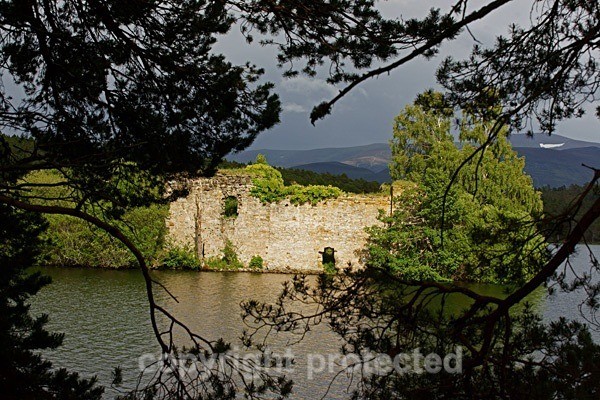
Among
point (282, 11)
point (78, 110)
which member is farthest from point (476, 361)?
point (78, 110)

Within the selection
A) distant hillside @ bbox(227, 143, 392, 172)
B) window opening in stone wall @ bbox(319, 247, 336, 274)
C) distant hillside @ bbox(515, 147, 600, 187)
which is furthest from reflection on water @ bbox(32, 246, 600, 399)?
distant hillside @ bbox(227, 143, 392, 172)

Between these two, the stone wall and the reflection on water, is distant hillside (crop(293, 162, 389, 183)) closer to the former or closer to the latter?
the stone wall

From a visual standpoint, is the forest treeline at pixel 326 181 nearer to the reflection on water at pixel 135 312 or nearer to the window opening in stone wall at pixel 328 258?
the window opening in stone wall at pixel 328 258

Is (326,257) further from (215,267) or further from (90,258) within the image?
(90,258)

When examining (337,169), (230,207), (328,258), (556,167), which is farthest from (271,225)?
(337,169)

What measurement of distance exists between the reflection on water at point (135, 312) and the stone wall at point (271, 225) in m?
0.83

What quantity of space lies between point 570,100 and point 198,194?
Answer: 50.7 feet

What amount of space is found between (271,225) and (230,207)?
1.43 meters

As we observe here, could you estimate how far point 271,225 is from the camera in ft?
59.9

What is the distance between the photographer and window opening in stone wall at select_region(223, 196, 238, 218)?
61.2 ft

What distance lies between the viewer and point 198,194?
18719 millimetres

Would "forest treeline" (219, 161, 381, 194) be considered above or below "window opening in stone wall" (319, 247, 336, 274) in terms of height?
above

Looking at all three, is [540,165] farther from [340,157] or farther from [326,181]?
[340,157]

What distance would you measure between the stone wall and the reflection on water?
0.83 m
